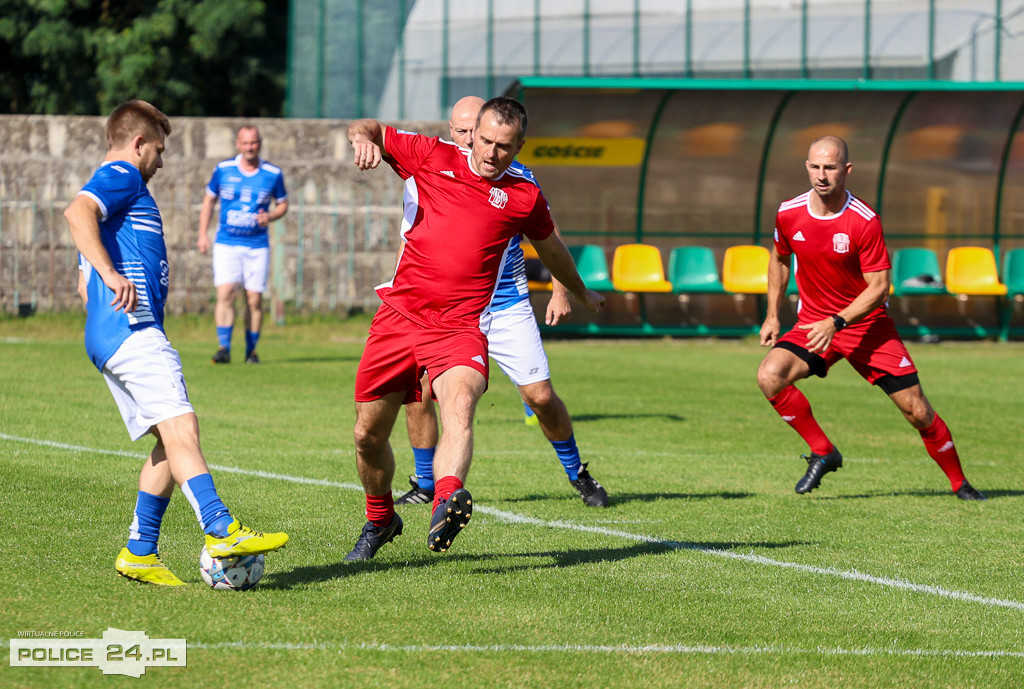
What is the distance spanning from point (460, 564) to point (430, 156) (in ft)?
5.68

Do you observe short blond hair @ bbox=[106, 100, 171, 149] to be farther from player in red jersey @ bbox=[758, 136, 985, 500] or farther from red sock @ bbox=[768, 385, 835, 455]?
red sock @ bbox=[768, 385, 835, 455]

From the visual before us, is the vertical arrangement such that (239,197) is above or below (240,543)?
above

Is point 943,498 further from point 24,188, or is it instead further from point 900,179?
point 24,188

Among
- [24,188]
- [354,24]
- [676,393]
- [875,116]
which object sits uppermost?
[354,24]

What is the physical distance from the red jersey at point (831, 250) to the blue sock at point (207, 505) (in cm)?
414

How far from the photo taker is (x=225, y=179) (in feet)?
44.1

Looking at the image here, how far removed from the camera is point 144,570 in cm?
480

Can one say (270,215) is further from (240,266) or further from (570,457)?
(570,457)

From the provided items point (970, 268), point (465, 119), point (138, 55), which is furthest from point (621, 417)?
point (138, 55)

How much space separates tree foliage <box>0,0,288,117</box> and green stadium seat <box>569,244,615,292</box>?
1233cm

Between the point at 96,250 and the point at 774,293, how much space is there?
456 cm

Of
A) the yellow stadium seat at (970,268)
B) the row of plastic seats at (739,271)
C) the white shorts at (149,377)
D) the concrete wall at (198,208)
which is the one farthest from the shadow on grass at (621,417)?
the yellow stadium seat at (970,268)

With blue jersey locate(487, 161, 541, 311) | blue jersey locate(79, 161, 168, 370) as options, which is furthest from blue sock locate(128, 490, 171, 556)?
blue jersey locate(487, 161, 541, 311)

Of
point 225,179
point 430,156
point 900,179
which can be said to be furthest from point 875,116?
point 430,156
